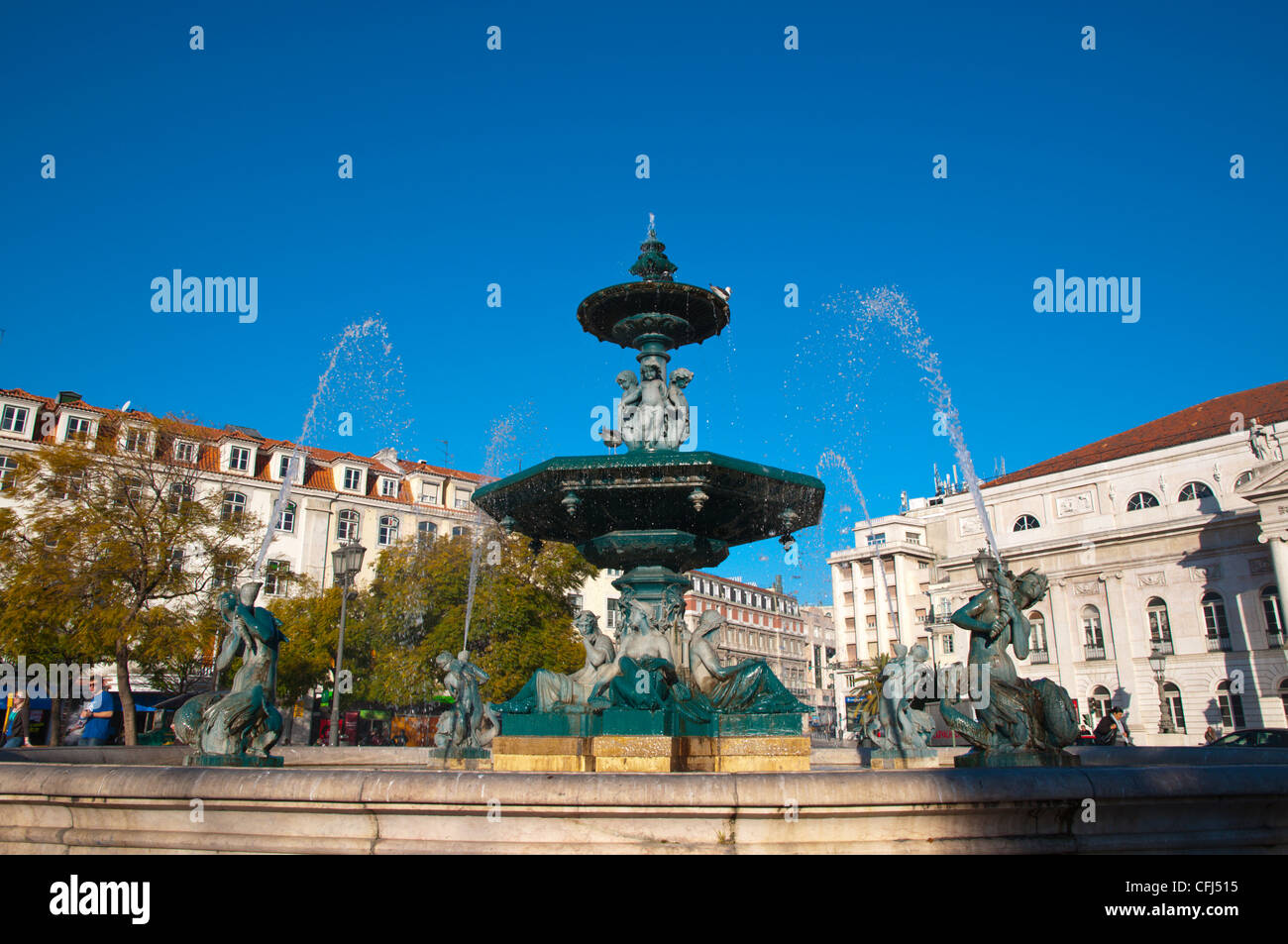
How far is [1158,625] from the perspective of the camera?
48.6m

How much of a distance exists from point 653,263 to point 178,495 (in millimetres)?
22588

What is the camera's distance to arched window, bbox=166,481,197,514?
27578mm

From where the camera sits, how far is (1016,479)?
58281 mm

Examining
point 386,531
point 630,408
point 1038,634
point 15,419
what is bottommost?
point 1038,634

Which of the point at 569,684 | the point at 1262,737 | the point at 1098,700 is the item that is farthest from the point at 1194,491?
the point at 569,684

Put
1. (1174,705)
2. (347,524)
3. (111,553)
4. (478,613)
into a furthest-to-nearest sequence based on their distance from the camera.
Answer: (1174,705) < (347,524) < (478,613) < (111,553)

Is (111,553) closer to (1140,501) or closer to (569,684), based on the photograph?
(569,684)

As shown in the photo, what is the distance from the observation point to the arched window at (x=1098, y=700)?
4953 centimetres

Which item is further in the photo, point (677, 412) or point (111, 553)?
point (111, 553)

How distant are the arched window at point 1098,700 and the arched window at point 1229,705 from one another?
5577 millimetres

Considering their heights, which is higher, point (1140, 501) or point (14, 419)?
point (14, 419)

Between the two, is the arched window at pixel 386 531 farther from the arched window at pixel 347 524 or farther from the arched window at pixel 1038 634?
the arched window at pixel 1038 634
